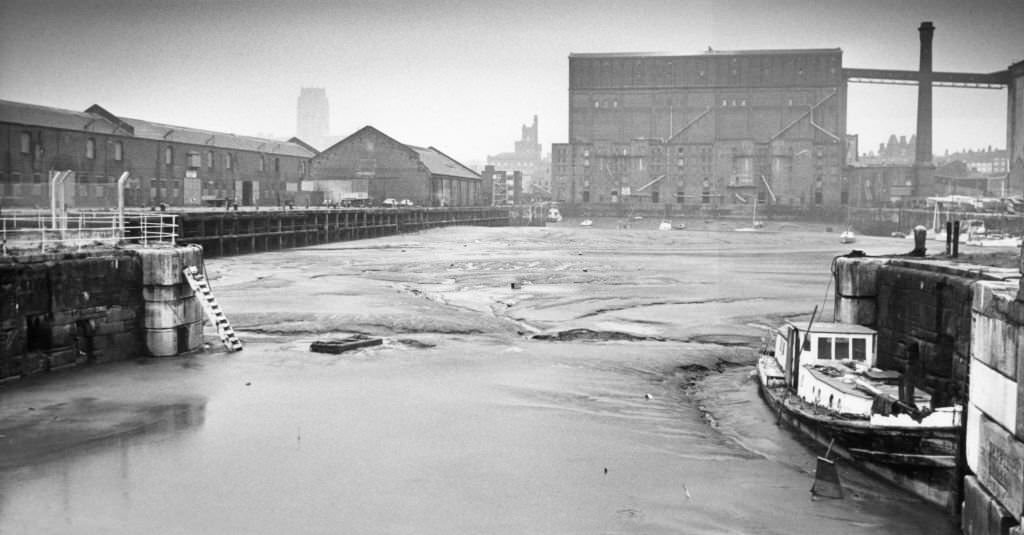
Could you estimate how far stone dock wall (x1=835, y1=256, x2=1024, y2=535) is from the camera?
1060cm

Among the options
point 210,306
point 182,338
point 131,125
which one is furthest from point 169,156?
point 210,306

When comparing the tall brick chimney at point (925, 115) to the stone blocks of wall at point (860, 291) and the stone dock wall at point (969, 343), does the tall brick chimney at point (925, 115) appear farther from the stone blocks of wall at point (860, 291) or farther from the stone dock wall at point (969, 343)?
the stone blocks of wall at point (860, 291)

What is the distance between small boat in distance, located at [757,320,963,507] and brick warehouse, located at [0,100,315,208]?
148ft

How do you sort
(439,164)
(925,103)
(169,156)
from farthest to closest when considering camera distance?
(925,103) < (439,164) < (169,156)

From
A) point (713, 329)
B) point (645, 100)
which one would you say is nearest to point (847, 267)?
point (713, 329)

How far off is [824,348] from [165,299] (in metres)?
17.2

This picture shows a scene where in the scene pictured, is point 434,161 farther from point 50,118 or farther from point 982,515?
point 982,515

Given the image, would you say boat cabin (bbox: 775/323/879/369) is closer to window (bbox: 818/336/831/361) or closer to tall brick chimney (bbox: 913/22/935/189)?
window (bbox: 818/336/831/361)

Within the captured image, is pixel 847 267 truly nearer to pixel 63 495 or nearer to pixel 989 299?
pixel 989 299

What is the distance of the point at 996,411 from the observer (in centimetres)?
1101

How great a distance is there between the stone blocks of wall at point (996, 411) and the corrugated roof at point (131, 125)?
6496cm

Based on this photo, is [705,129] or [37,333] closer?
[37,333]

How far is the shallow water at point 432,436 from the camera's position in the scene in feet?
46.2

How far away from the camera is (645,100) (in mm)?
139000
